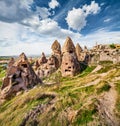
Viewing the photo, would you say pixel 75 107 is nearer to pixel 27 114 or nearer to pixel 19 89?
pixel 27 114

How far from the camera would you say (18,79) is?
50.0 metres

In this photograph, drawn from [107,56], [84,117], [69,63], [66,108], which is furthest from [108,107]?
[107,56]

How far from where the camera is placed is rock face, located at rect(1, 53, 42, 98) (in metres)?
47.7

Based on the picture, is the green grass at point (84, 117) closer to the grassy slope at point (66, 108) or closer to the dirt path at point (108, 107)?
the grassy slope at point (66, 108)

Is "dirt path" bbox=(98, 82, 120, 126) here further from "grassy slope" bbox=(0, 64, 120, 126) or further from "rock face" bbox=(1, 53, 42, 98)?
"rock face" bbox=(1, 53, 42, 98)

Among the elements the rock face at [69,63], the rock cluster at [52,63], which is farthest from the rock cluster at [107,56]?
the rock cluster at [52,63]

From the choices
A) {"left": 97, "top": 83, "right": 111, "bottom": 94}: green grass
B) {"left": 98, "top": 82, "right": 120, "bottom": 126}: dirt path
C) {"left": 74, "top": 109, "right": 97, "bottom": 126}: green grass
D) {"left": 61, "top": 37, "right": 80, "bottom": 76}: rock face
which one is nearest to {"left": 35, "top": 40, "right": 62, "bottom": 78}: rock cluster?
{"left": 61, "top": 37, "right": 80, "bottom": 76}: rock face

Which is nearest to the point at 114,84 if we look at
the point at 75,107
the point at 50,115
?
the point at 75,107

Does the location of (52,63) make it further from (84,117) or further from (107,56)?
(84,117)

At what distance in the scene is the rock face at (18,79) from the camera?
4769 centimetres

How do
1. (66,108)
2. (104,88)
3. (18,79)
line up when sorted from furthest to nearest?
(18,79)
(104,88)
(66,108)

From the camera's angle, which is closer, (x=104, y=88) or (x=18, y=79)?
(x=104, y=88)

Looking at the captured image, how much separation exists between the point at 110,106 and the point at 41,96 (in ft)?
41.8

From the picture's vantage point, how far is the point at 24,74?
50.7 metres
